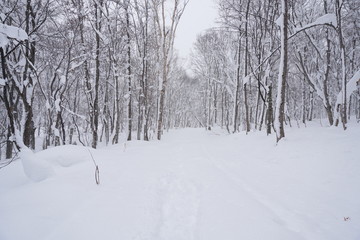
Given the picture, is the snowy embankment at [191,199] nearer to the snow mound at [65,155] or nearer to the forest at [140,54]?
the snow mound at [65,155]

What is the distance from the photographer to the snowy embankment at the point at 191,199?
236cm

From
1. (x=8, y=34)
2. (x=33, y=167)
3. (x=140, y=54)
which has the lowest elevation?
(x=33, y=167)

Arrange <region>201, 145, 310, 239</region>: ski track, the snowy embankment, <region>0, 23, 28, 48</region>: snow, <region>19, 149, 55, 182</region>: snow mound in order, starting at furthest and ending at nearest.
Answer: <region>0, 23, 28, 48</region>: snow
<region>19, 149, 55, 182</region>: snow mound
<region>201, 145, 310, 239</region>: ski track
the snowy embankment

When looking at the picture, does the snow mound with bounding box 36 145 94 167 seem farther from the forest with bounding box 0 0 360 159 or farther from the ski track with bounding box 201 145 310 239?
the ski track with bounding box 201 145 310 239

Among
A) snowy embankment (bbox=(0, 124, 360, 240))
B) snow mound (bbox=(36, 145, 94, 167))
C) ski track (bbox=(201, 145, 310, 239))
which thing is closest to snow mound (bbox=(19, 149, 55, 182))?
snowy embankment (bbox=(0, 124, 360, 240))

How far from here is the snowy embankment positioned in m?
2.36

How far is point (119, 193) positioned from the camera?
3426 mm

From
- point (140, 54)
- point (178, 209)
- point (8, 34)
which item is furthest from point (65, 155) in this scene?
point (140, 54)

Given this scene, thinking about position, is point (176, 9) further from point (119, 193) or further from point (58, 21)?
point (119, 193)

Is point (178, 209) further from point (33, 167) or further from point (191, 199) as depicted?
point (33, 167)

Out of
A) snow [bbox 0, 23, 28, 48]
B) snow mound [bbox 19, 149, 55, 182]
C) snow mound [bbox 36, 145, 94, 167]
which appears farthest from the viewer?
snow mound [bbox 36, 145, 94, 167]

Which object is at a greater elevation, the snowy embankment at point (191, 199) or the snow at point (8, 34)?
the snow at point (8, 34)

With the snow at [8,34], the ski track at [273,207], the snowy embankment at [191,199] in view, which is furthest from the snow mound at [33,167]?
the ski track at [273,207]

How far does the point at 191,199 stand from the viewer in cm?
347
